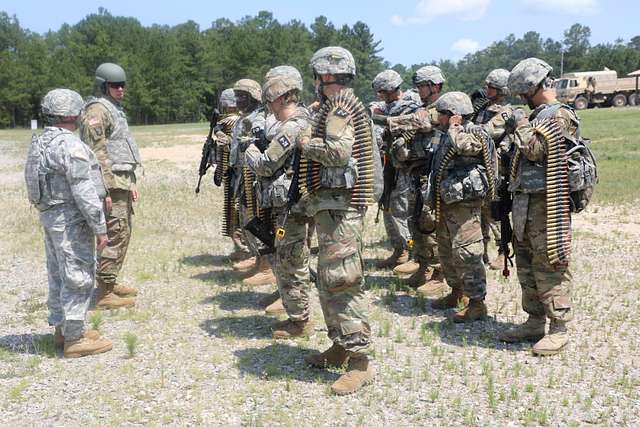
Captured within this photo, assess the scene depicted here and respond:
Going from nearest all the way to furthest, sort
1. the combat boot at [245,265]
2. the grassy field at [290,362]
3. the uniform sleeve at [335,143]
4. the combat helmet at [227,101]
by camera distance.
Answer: the uniform sleeve at [335,143]
the grassy field at [290,362]
the combat boot at [245,265]
the combat helmet at [227,101]

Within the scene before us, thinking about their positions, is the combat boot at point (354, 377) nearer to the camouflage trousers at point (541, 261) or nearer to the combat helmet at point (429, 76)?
the camouflage trousers at point (541, 261)

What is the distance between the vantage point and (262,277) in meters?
7.73

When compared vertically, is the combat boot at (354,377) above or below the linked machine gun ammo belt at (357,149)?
below

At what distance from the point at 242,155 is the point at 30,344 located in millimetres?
2971

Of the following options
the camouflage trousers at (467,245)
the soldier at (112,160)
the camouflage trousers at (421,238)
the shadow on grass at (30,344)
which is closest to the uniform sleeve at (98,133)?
the soldier at (112,160)

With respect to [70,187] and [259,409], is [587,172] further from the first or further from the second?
[70,187]

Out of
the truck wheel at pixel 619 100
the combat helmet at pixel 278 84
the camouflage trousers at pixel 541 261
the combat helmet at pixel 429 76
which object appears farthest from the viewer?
the truck wheel at pixel 619 100

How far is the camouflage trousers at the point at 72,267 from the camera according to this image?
5.25 m

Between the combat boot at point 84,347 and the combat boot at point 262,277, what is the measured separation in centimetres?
233

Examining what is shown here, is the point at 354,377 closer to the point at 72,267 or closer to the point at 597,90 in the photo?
the point at 72,267

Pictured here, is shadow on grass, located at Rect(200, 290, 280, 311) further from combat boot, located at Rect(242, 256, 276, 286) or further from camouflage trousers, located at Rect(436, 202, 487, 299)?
camouflage trousers, located at Rect(436, 202, 487, 299)

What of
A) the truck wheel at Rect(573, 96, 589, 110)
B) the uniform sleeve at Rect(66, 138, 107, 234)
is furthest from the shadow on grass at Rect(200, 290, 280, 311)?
the truck wheel at Rect(573, 96, 589, 110)

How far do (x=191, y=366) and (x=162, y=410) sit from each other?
0.77m

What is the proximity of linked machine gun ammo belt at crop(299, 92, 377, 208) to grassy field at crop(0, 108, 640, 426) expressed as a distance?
1.51 metres
